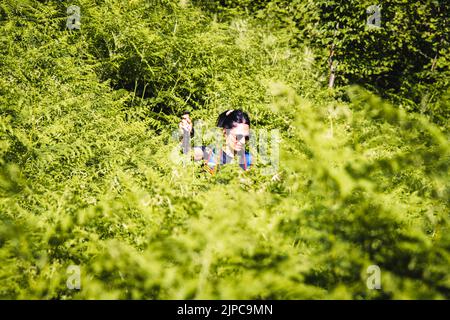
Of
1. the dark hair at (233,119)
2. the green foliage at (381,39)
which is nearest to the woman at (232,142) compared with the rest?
the dark hair at (233,119)

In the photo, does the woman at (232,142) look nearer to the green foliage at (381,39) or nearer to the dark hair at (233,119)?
the dark hair at (233,119)

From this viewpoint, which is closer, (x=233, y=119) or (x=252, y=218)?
(x=252, y=218)

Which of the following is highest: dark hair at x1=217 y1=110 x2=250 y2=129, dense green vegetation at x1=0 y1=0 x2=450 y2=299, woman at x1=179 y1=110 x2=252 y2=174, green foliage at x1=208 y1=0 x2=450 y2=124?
green foliage at x1=208 y1=0 x2=450 y2=124

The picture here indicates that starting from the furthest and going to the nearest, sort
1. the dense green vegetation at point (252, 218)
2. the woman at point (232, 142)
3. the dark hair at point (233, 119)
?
the dark hair at point (233, 119) < the woman at point (232, 142) < the dense green vegetation at point (252, 218)

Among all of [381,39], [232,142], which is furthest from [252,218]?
[381,39]

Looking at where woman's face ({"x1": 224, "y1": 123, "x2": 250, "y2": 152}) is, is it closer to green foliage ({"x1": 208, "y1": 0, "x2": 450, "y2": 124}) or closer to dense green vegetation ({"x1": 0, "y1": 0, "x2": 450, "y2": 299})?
dense green vegetation ({"x1": 0, "y1": 0, "x2": 450, "y2": 299})

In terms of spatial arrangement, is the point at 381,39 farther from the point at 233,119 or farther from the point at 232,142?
the point at 232,142

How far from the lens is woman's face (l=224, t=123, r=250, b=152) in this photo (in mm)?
4051

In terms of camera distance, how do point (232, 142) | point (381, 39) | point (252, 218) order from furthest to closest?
point (381, 39), point (232, 142), point (252, 218)

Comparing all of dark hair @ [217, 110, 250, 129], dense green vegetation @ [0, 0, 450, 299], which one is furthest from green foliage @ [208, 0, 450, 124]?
dense green vegetation @ [0, 0, 450, 299]

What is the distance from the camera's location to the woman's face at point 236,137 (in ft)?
13.3

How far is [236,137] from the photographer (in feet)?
13.3

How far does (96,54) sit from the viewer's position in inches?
283
